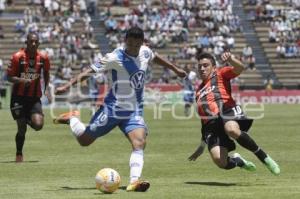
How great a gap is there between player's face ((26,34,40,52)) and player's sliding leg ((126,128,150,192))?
4.99 m

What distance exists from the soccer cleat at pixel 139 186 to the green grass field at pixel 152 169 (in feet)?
0.39

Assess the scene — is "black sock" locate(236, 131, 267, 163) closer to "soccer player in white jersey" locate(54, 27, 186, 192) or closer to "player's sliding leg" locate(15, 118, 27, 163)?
"soccer player in white jersey" locate(54, 27, 186, 192)

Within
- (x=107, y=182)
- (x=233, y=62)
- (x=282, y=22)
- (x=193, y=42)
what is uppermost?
(x=233, y=62)

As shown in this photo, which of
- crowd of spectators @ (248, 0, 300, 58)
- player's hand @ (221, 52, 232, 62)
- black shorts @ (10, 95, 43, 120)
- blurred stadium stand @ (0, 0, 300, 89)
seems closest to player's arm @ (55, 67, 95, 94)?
player's hand @ (221, 52, 232, 62)

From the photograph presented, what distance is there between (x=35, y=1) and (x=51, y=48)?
15.4ft

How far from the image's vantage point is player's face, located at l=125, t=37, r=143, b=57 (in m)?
12.5

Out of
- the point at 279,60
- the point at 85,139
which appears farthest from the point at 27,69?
the point at 279,60

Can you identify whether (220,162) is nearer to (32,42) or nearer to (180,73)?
(180,73)

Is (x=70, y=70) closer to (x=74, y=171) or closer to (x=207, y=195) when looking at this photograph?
(x=74, y=171)

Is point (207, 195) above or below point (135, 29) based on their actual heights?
below

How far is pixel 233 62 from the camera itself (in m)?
13.3

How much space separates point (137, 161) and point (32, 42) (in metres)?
5.52

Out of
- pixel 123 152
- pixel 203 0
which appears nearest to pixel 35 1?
pixel 203 0

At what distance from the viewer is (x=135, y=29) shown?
12469mm
